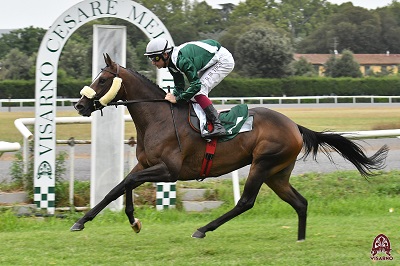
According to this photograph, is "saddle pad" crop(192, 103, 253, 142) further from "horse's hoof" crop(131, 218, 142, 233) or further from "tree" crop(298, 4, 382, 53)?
"tree" crop(298, 4, 382, 53)

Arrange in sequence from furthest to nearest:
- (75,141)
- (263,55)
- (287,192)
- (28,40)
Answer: (28,40)
(263,55)
(75,141)
(287,192)

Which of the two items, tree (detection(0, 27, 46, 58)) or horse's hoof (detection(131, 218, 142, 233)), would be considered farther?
tree (detection(0, 27, 46, 58))

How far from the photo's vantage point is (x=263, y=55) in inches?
1603

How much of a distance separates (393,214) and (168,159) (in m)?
3.40

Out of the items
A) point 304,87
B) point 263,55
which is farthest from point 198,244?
point 263,55

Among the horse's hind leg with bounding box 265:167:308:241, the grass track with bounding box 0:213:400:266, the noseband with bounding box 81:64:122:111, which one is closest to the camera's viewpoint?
the grass track with bounding box 0:213:400:266

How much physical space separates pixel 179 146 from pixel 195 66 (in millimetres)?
723

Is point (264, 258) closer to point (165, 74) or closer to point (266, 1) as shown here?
point (165, 74)

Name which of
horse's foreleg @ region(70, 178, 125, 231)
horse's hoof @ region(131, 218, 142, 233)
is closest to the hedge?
horse's hoof @ region(131, 218, 142, 233)

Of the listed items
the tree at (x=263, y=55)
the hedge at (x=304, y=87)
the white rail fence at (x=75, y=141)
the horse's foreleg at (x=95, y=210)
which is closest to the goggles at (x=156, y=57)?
the horse's foreleg at (x=95, y=210)

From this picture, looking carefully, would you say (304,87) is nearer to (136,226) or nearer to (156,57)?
(156,57)

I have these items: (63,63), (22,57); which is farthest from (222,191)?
(22,57)

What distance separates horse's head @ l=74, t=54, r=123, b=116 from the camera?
6.53 m

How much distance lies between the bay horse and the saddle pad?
0.05m
